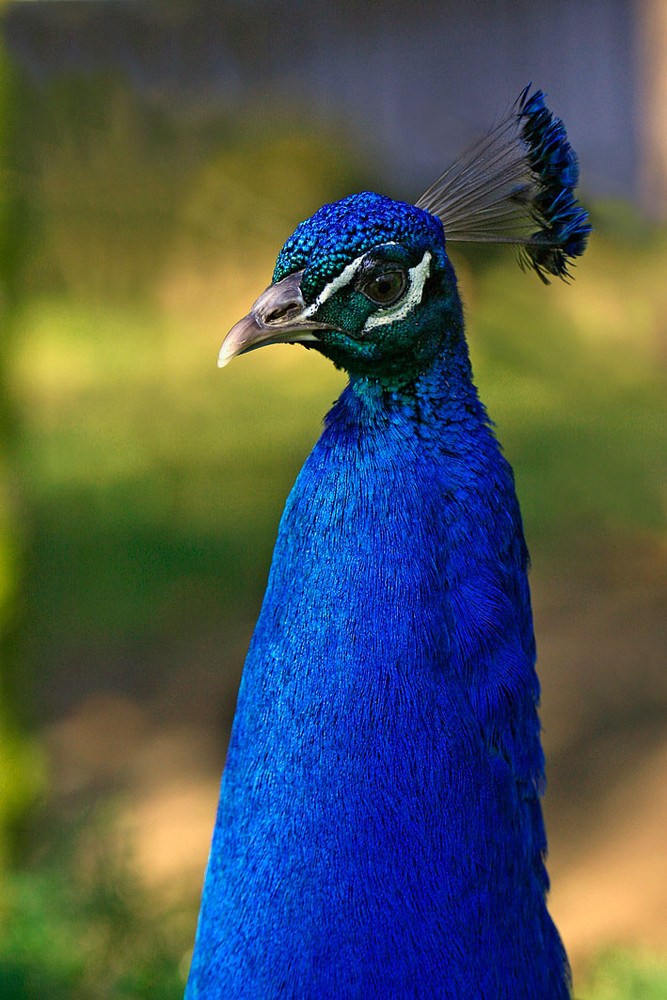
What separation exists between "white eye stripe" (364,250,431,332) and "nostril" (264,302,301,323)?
0.24 ft

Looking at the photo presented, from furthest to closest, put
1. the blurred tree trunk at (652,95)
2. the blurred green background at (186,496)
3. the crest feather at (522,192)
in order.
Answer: the blurred tree trunk at (652,95)
the blurred green background at (186,496)
the crest feather at (522,192)

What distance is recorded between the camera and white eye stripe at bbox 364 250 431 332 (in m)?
1.06

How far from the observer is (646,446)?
338 cm

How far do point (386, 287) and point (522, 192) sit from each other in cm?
27

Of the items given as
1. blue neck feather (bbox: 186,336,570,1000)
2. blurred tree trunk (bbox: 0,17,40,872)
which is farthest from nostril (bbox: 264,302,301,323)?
blurred tree trunk (bbox: 0,17,40,872)

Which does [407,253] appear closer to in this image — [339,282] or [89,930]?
[339,282]

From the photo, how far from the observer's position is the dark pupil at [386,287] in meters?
1.05

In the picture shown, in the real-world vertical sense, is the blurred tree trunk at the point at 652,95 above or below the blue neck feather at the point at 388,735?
above

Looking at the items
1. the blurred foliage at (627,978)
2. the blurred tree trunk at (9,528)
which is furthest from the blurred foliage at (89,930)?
the blurred foliage at (627,978)

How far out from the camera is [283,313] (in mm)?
1040

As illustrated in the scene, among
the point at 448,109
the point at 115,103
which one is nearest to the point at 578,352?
the point at 448,109

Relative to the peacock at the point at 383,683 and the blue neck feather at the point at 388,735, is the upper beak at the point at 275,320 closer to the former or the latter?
the peacock at the point at 383,683

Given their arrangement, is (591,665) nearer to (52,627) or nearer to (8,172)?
(52,627)

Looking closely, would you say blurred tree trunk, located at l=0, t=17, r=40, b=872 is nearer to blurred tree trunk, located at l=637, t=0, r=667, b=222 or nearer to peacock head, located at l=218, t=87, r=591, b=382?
peacock head, located at l=218, t=87, r=591, b=382
